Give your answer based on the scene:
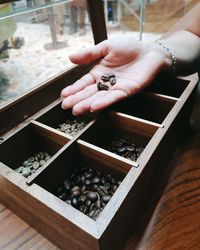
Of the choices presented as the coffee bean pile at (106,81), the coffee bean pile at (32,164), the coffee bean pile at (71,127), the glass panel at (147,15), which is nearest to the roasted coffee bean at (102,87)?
the coffee bean pile at (106,81)

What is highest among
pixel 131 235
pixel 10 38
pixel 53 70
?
pixel 10 38

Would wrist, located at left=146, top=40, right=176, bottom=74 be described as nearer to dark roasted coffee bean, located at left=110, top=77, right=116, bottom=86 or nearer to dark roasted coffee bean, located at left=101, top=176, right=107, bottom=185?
dark roasted coffee bean, located at left=110, top=77, right=116, bottom=86

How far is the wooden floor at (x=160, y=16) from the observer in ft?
5.21

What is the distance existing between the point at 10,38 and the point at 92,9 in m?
0.31

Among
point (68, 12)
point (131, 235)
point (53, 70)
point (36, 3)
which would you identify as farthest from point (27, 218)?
point (68, 12)

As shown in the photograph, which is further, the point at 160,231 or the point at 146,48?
the point at 146,48

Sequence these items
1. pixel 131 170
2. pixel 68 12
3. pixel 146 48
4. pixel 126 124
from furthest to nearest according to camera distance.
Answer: pixel 68 12 < pixel 146 48 < pixel 126 124 < pixel 131 170

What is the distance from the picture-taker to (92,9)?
0.79 metres

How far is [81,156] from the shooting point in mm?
529

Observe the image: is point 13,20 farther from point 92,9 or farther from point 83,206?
point 83,206

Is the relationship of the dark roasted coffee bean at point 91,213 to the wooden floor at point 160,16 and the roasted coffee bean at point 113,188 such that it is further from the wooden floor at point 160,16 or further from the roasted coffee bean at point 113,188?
the wooden floor at point 160,16

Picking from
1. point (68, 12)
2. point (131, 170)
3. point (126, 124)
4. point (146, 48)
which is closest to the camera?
point (131, 170)

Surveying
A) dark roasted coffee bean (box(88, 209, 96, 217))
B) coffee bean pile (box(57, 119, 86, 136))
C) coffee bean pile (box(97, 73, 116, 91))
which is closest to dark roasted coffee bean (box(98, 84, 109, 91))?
coffee bean pile (box(97, 73, 116, 91))

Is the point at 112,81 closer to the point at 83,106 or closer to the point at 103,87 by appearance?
the point at 103,87
